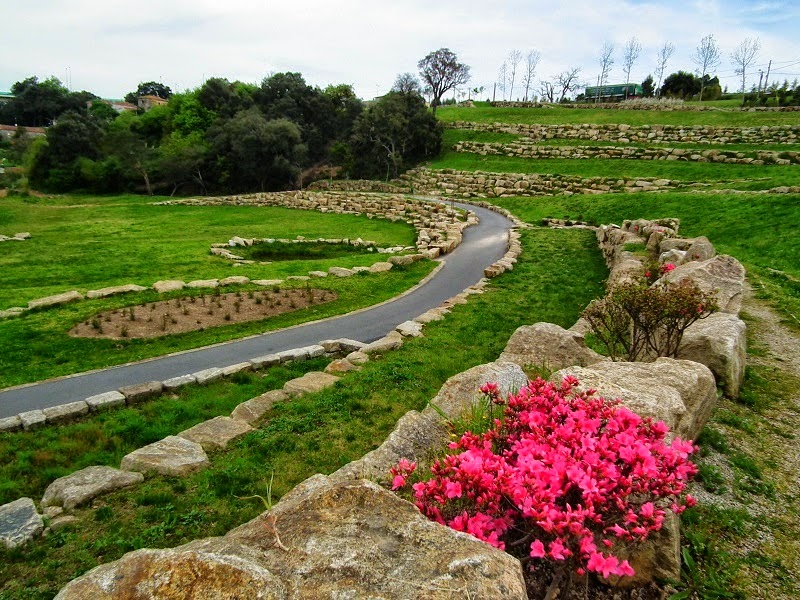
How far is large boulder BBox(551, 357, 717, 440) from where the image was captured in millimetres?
4618

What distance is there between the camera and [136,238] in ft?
87.4

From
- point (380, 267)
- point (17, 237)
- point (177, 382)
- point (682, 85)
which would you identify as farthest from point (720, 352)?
point (682, 85)

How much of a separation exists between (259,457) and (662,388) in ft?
17.3

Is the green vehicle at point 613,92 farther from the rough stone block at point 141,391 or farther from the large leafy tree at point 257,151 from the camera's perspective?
the rough stone block at point 141,391

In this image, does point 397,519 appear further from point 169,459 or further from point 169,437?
point 169,437

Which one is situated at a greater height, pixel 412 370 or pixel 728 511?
pixel 728 511

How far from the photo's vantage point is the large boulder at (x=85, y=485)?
5953 mm

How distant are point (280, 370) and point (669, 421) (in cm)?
804

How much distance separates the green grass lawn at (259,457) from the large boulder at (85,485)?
0.18m

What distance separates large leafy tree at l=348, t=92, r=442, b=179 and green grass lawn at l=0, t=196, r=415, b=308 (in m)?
16.0

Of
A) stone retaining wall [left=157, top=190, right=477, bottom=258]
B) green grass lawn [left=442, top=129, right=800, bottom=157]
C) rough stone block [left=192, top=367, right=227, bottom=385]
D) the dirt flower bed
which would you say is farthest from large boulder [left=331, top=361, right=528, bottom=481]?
green grass lawn [left=442, top=129, right=800, bottom=157]

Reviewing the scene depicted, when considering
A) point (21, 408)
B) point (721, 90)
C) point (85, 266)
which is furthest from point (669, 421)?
point (721, 90)

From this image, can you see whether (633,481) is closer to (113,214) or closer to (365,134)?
(113,214)

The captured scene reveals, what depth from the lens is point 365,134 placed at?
5094 cm
